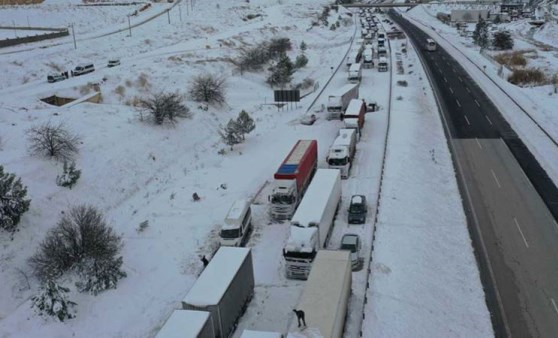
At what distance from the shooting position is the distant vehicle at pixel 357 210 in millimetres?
30969

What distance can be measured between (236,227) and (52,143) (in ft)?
52.3

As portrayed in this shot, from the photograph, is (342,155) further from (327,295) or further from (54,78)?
(54,78)

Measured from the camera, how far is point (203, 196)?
3597 cm

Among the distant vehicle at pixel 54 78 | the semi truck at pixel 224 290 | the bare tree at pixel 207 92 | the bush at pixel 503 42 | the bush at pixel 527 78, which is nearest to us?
the semi truck at pixel 224 290

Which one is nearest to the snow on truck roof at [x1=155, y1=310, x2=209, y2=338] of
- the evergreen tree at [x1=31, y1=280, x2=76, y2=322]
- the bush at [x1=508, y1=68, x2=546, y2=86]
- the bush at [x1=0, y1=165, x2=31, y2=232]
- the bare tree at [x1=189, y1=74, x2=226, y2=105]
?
the evergreen tree at [x1=31, y1=280, x2=76, y2=322]

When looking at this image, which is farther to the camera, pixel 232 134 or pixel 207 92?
pixel 207 92

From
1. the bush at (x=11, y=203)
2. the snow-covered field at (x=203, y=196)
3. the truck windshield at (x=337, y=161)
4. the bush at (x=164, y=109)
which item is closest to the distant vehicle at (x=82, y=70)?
the snow-covered field at (x=203, y=196)

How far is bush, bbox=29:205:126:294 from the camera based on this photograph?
2595cm

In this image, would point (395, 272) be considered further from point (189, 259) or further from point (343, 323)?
point (189, 259)

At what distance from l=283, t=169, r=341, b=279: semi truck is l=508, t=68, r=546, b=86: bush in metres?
45.7

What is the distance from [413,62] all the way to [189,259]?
206 feet

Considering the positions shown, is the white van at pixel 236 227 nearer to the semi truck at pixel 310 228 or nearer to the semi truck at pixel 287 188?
the semi truck at pixel 287 188

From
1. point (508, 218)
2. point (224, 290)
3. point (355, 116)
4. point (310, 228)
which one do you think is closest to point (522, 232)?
point (508, 218)

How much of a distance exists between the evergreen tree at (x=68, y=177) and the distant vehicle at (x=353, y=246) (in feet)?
59.6
